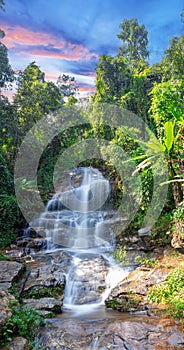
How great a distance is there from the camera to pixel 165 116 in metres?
7.99

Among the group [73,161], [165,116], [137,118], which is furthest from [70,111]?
[165,116]

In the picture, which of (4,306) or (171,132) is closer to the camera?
(4,306)

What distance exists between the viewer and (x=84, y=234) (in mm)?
10109

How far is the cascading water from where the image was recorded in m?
6.27

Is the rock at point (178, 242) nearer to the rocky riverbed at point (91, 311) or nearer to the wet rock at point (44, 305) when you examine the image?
the rocky riverbed at point (91, 311)

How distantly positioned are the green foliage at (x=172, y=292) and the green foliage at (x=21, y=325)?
2.44m

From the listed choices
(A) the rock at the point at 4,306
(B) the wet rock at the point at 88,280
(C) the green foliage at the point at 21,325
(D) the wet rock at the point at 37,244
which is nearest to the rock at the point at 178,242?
(B) the wet rock at the point at 88,280

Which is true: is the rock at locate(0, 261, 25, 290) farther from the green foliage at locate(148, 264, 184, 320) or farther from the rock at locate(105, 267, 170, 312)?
the green foliage at locate(148, 264, 184, 320)

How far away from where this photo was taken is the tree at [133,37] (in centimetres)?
2697

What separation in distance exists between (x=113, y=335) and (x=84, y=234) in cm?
614

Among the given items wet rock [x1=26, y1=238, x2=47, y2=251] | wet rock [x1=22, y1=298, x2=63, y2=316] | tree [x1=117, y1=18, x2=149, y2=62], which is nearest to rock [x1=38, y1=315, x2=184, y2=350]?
wet rock [x1=22, y1=298, x2=63, y2=316]

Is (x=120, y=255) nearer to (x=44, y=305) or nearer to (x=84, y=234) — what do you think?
(x=84, y=234)

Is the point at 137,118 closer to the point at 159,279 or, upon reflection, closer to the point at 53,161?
the point at 53,161

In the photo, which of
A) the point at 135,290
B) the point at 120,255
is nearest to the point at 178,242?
the point at 135,290
